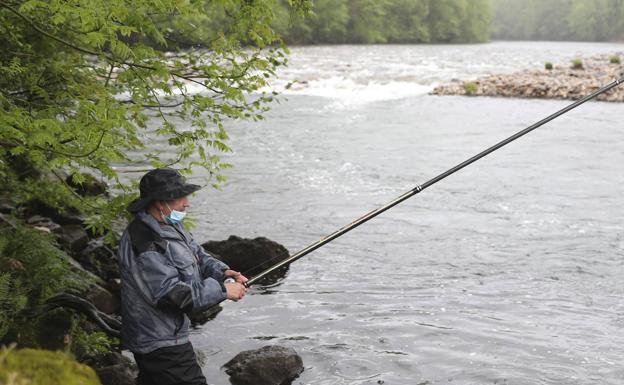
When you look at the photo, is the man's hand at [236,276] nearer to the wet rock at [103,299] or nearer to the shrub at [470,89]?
the wet rock at [103,299]

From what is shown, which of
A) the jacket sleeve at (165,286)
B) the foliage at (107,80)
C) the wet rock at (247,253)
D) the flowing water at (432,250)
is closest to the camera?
the jacket sleeve at (165,286)

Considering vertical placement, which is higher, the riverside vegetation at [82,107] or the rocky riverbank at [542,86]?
the riverside vegetation at [82,107]

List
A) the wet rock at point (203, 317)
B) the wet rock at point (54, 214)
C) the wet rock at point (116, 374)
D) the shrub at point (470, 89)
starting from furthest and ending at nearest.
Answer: the shrub at point (470, 89)
the wet rock at point (54, 214)
the wet rock at point (203, 317)
the wet rock at point (116, 374)

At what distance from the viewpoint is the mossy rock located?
2055mm

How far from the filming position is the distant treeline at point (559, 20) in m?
134

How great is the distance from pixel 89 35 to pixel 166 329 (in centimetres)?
198

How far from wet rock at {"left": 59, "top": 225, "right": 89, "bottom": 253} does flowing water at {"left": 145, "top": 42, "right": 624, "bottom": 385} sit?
1.80 m

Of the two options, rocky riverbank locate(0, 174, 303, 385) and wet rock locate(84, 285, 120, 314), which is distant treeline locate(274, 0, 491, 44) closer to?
rocky riverbank locate(0, 174, 303, 385)

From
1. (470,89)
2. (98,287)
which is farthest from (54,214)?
(470,89)

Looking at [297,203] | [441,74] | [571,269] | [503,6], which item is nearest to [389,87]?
[441,74]

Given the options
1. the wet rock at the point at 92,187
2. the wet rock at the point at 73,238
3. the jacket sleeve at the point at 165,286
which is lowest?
the wet rock at the point at 73,238

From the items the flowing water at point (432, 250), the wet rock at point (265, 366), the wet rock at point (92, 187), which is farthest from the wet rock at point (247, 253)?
the wet rock at point (265, 366)

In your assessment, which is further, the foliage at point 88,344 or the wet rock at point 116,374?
the foliage at point 88,344

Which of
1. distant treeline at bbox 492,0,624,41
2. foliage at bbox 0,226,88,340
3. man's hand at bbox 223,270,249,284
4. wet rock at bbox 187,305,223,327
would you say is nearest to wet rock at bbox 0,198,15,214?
foliage at bbox 0,226,88,340
